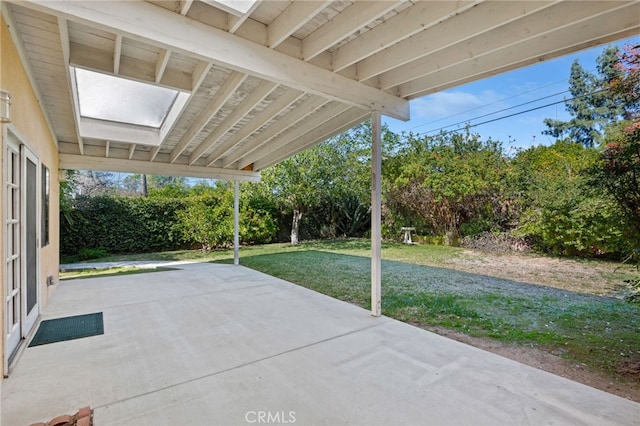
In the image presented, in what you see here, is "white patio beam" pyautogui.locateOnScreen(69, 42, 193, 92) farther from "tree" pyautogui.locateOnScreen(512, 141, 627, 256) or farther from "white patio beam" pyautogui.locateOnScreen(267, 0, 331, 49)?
"tree" pyautogui.locateOnScreen(512, 141, 627, 256)

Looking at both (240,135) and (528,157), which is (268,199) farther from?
(528,157)

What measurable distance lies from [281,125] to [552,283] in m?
5.76

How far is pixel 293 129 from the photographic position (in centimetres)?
546

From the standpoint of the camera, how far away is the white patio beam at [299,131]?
457cm

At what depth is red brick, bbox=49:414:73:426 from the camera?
1835mm

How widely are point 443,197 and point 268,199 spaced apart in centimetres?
658

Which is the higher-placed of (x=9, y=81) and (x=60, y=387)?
(x=9, y=81)

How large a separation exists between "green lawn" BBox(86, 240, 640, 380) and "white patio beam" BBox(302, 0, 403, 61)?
10.7 feet

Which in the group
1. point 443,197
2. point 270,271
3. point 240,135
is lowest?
point 270,271

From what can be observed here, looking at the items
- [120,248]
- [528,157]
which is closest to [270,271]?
[120,248]

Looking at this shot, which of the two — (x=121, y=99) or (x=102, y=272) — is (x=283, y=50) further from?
(x=102, y=272)

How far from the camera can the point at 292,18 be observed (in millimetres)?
2520

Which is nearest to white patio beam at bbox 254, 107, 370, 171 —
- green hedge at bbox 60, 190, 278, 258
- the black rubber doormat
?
the black rubber doormat

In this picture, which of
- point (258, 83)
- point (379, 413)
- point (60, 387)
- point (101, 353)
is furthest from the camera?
point (258, 83)
